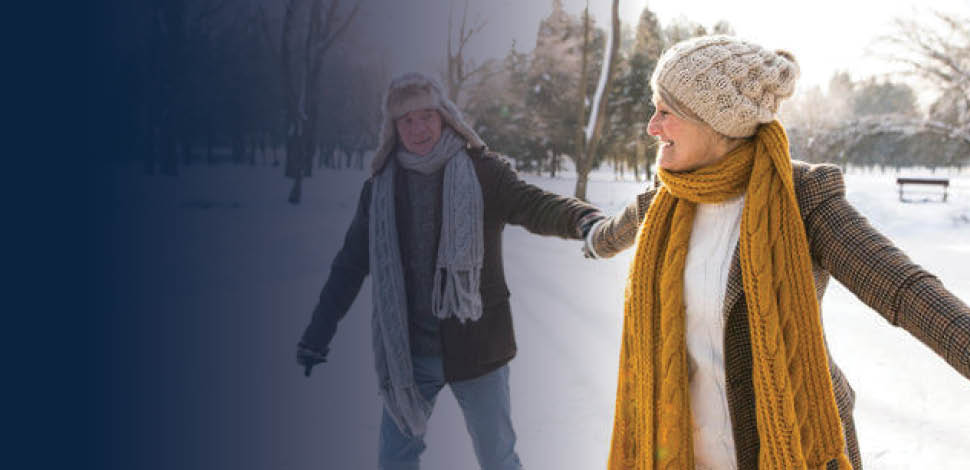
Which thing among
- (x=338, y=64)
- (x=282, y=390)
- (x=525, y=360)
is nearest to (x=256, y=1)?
(x=338, y=64)

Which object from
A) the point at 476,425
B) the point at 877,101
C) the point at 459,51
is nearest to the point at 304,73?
the point at 459,51

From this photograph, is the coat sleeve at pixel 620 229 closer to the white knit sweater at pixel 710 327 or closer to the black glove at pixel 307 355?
the white knit sweater at pixel 710 327

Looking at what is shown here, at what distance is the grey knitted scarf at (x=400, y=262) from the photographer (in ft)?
6.25

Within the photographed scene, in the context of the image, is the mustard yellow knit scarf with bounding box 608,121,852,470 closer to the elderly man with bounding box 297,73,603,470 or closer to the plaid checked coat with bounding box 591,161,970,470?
the plaid checked coat with bounding box 591,161,970,470

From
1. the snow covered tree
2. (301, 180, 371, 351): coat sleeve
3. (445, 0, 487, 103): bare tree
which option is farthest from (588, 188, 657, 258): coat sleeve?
the snow covered tree

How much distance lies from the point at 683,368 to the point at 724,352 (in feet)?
0.30

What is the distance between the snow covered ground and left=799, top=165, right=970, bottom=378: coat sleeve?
171cm

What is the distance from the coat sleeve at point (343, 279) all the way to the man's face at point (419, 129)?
0.72ft

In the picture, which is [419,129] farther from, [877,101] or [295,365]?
[877,101]

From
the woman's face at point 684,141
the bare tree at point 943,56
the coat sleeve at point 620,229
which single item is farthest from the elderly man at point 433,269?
the bare tree at point 943,56

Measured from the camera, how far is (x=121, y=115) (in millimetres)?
2719

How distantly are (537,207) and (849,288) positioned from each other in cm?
100

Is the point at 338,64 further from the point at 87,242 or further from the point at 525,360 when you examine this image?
the point at 525,360

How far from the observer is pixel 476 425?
1.96 m
